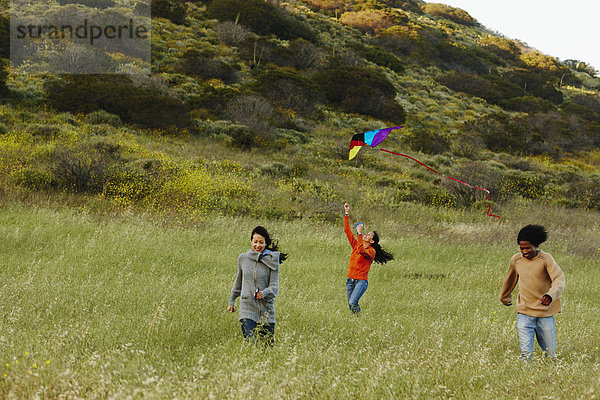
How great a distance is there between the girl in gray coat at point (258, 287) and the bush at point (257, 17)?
130 ft

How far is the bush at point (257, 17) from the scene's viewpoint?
41.1 metres

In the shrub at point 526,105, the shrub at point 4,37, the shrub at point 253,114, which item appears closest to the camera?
the shrub at point 253,114

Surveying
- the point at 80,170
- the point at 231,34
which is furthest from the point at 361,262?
the point at 231,34

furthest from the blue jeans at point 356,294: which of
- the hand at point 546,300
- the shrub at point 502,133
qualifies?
the shrub at point 502,133

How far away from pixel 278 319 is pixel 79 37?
30824 millimetres

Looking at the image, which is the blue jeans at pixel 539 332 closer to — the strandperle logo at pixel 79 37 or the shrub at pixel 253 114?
the shrub at pixel 253 114

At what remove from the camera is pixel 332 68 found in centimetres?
3597

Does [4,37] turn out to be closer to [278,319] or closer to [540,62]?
[278,319]

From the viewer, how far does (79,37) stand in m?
29.8

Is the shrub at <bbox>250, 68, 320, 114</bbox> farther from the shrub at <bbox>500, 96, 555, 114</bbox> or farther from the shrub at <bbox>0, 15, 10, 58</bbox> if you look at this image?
the shrub at <bbox>500, 96, 555, 114</bbox>

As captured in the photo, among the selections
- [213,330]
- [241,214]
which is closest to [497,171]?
[241,214]

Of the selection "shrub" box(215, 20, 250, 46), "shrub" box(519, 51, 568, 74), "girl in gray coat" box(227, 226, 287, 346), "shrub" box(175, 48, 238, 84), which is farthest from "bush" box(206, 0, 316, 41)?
"girl in gray coat" box(227, 226, 287, 346)

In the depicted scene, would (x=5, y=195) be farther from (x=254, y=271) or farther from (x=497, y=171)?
(x=497, y=171)

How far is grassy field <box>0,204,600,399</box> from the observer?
3150mm
